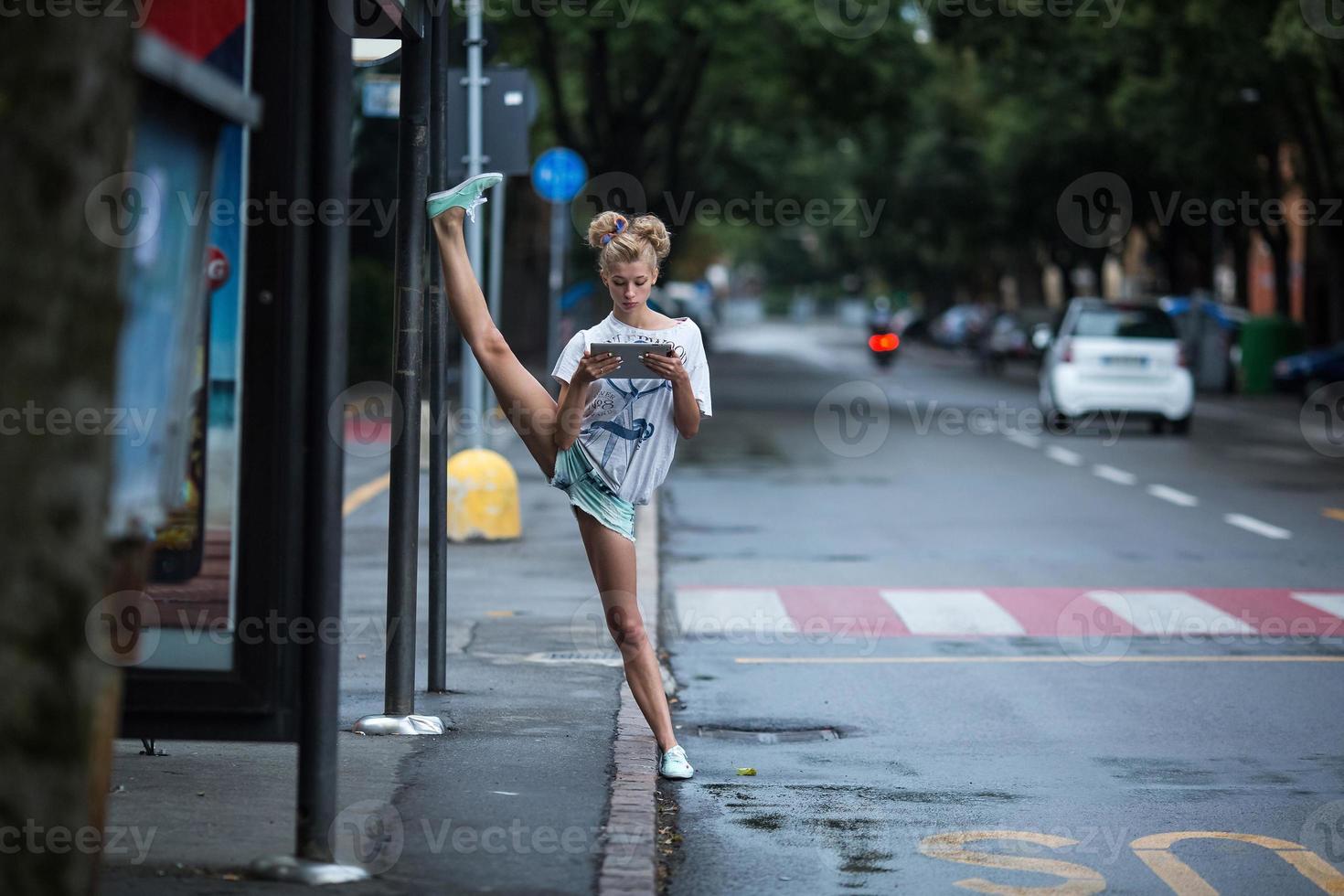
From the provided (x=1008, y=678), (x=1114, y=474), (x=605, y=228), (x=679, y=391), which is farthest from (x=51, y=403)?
(x=1114, y=474)

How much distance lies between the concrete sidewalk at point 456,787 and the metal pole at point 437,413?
0.78ft

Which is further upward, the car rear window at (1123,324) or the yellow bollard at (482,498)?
the car rear window at (1123,324)

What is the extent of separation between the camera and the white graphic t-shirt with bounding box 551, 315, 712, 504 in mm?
6492

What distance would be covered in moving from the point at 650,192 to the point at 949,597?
39.9m

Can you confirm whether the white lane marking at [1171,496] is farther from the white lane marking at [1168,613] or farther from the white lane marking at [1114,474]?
the white lane marking at [1168,613]

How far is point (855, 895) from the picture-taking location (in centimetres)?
538

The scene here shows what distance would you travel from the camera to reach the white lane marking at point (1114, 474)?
20.3 m

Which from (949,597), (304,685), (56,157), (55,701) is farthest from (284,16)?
(949,597)

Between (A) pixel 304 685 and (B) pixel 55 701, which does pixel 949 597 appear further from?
(B) pixel 55 701

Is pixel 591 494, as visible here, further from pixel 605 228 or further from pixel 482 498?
pixel 482 498

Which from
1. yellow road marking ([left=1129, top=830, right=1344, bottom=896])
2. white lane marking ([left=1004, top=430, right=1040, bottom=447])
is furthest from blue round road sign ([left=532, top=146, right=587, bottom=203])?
yellow road marking ([left=1129, top=830, right=1344, bottom=896])

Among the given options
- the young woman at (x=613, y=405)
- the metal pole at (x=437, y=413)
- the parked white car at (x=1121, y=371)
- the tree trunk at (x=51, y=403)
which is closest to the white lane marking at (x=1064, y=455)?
the parked white car at (x=1121, y=371)

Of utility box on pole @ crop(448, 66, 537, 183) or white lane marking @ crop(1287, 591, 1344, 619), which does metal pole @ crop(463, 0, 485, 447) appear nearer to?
utility box on pole @ crop(448, 66, 537, 183)

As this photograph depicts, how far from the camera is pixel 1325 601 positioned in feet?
39.0
